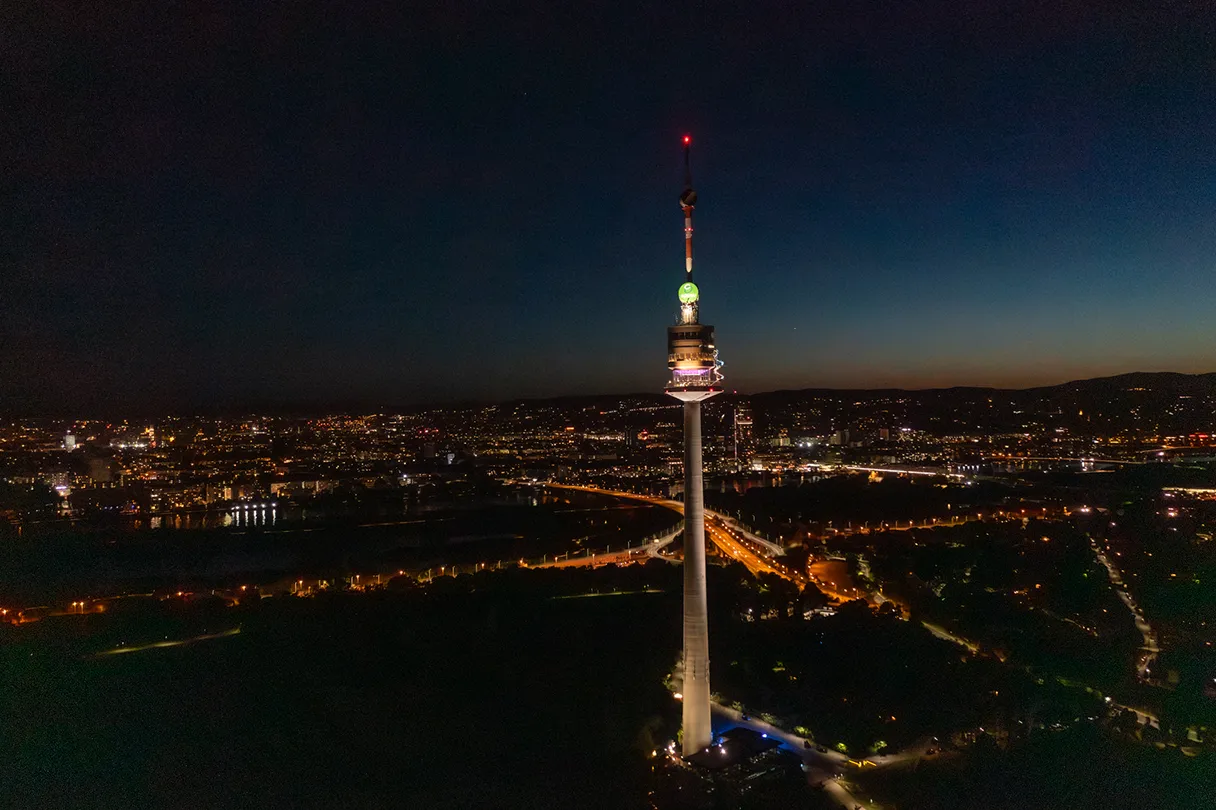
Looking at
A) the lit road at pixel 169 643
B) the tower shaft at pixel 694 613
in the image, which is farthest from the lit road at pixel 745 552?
the lit road at pixel 169 643

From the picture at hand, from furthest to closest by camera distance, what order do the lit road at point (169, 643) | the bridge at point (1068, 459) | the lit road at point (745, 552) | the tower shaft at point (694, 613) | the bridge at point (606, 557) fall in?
the bridge at point (1068, 459) → the bridge at point (606, 557) → the lit road at point (745, 552) → the lit road at point (169, 643) → the tower shaft at point (694, 613)

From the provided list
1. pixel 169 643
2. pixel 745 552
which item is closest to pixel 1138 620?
pixel 745 552

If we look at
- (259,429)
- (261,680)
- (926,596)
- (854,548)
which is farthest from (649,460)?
(261,680)

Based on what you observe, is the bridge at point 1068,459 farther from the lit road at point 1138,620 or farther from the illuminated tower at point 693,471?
the illuminated tower at point 693,471

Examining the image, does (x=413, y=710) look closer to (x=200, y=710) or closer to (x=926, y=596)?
(x=200, y=710)

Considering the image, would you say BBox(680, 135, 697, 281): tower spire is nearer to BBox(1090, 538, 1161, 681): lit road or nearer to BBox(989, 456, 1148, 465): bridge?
BBox(1090, 538, 1161, 681): lit road

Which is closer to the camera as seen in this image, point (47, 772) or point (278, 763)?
point (47, 772)

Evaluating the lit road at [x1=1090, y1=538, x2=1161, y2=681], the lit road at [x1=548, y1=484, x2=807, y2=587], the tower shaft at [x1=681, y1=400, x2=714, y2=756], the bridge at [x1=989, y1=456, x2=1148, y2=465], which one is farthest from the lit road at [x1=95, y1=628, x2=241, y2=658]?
the bridge at [x1=989, y1=456, x2=1148, y2=465]
